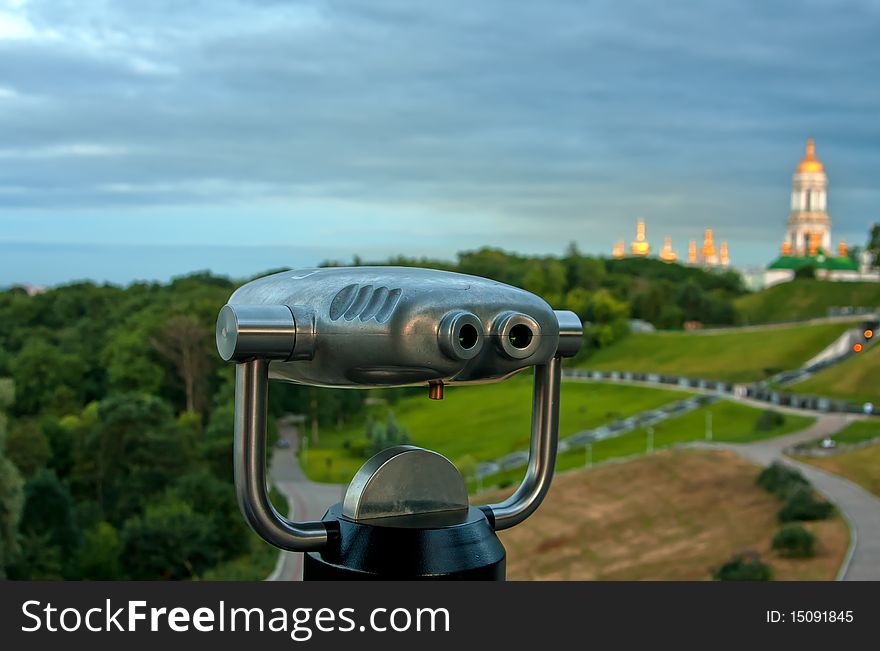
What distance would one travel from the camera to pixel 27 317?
200 feet

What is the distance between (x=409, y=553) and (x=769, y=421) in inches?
1655

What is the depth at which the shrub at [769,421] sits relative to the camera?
42.0m

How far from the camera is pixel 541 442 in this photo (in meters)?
3.12

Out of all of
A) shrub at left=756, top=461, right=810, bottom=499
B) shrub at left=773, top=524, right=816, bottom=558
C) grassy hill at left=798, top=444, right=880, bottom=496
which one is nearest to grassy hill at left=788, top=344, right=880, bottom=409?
grassy hill at left=798, top=444, right=880, bottom=496

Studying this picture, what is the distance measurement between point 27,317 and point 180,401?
13.8m

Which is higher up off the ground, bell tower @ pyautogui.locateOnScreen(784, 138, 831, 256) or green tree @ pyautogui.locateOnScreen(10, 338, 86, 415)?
bell tower @ pyautogui.locateOnScreen(784, 138, 831, 256)

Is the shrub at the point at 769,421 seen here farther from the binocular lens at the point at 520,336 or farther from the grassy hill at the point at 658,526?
the binocular lens at the point at 520,336

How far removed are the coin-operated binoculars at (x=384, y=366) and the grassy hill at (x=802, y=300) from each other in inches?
3100

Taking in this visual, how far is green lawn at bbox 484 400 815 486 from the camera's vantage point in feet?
131

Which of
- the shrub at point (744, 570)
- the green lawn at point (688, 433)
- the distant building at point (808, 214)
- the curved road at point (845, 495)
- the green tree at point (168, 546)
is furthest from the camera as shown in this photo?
the distant building at point (808, 214)

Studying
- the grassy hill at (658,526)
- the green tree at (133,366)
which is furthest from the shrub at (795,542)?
the green tree at (133,366)

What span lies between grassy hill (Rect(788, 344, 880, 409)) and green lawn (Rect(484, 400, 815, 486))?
5.05 m

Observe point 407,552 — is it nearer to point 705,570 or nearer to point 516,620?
point 516,620

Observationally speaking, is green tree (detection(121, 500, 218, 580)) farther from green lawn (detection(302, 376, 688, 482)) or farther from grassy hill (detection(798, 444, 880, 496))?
grassy hill (detection(798, 444, 880, 496))
